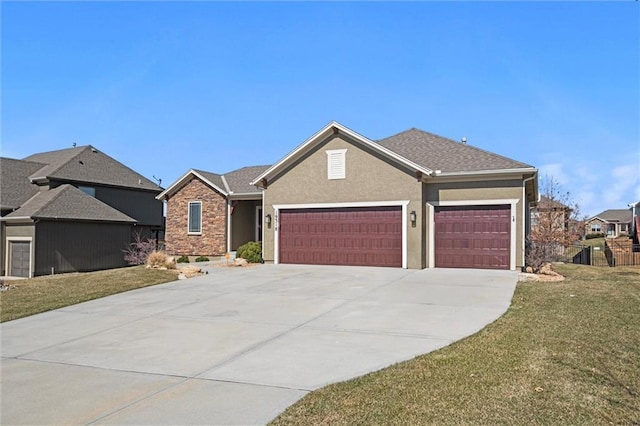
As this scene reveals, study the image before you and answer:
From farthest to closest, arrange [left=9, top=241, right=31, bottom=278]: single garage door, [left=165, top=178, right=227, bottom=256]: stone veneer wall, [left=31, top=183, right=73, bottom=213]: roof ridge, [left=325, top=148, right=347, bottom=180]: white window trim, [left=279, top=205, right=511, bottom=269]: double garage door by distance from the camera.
Answer: [left=31, top=183, right=73, bottom=213]: roof ridge < [left=9, top=241, right=31, bottom=278]: single garage door < [left=165, top=178, right=227, bottom=256]: stone veneer wall < [left=325, top=148, right=347, bottom=180]: white window trim < [left=279, top=205, right=511, bottom=269]: double garage door

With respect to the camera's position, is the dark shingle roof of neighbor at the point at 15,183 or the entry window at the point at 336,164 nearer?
the entry window at the point at 336,164

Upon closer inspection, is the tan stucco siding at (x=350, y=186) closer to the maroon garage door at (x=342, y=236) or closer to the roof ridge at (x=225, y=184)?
the maroon garage door at (x=342, y=236)

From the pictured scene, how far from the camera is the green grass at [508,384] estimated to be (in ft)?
14.7

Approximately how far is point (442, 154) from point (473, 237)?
3.84 m

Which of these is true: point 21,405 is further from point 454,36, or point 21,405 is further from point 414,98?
point 414,98

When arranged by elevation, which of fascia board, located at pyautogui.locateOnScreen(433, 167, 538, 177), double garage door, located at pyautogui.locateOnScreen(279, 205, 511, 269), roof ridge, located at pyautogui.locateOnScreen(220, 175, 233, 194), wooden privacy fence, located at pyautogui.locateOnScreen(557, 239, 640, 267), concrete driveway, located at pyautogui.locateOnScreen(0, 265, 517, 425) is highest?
roof ridge, located at pyautogui.locateOnScreen(220, 175, 233, 194)

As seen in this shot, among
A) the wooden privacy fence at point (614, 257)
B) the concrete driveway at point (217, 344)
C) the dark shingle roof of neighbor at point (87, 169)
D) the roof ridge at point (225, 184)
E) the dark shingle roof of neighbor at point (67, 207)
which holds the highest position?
the dark shingle roof of neighbor at point (87, 169)

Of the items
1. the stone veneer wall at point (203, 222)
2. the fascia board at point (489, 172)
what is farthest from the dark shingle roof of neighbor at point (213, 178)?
the fascia board at point (489, 172)

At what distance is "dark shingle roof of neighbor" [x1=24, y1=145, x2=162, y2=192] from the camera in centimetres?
3081

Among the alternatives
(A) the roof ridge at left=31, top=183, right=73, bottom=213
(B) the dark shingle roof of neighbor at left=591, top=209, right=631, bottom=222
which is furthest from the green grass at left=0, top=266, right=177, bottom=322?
(B) the dark shingle roof of neighbor at left=591, top=209, right=631, bottom=222

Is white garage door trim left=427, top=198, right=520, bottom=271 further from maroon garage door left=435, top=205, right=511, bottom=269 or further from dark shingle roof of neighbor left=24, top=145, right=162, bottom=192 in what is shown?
dark shingle roof of neighbor left=24, top=145, right=162, bottom=192

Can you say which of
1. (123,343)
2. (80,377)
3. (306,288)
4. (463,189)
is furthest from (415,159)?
(80,377)

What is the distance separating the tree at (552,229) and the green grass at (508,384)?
9159 millimetres

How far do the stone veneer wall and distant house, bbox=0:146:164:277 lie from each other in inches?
240
